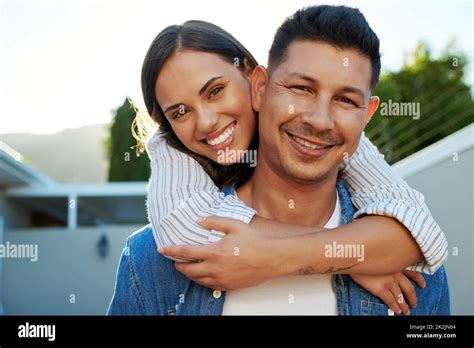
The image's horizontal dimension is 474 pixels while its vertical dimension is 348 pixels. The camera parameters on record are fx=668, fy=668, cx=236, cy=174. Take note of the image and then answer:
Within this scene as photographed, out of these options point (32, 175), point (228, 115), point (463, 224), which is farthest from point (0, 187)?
point (228, 115)

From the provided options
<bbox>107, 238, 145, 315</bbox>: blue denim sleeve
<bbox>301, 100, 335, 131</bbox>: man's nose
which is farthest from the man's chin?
<bbox>107, 238, 145, 315</bbox>: blue denim sleeve

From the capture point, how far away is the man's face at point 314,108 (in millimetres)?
1761

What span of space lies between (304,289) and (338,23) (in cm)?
74

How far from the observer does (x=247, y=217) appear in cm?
184

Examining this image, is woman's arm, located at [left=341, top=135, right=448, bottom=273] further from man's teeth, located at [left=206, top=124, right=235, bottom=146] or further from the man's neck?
man's teeth, located at [left=206, top=124, right=235, bottom=146]

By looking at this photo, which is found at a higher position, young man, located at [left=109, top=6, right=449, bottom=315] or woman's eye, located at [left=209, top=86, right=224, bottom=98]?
woman's eye, located at [left=209, top=86, right=224, bottom=98]

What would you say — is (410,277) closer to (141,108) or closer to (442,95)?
(141,108)

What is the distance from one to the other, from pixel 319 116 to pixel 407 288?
548 millimetres

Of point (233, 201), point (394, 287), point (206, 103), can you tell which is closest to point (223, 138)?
point (206, 103)

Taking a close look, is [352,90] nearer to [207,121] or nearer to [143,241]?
[207,121]

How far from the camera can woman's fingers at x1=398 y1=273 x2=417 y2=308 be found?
1858mm

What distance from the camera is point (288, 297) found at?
1.89m
